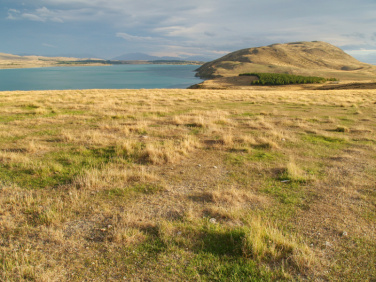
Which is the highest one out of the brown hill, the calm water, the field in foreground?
the brown hill

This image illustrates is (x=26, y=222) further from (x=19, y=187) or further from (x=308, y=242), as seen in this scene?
(x=308, y=242)

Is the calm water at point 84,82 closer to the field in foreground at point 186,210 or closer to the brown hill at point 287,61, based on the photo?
the brown hill at point 287,61

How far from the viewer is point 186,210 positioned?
4.73 m

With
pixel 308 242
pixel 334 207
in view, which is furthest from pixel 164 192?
pixel 334 207

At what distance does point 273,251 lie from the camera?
11.5 feet

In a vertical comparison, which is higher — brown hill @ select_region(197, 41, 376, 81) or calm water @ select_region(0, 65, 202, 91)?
brown hill @ select_region(197, 41, 376, 81)

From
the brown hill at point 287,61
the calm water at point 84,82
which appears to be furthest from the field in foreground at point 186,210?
the brown hill at point 287,61

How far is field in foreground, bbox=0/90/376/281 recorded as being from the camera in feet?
11.0

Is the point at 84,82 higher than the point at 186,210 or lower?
higher

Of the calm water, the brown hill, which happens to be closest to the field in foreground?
the calm water

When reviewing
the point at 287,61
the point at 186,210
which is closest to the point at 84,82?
the point at 186,210

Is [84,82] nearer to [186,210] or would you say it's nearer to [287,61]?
[186,210]

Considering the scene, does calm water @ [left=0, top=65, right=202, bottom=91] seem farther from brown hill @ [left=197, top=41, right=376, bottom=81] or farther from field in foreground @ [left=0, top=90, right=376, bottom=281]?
field in foreground @ [left=0, top=90, right=376, bottom=281]

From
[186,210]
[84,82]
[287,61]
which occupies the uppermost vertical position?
[287,61]
